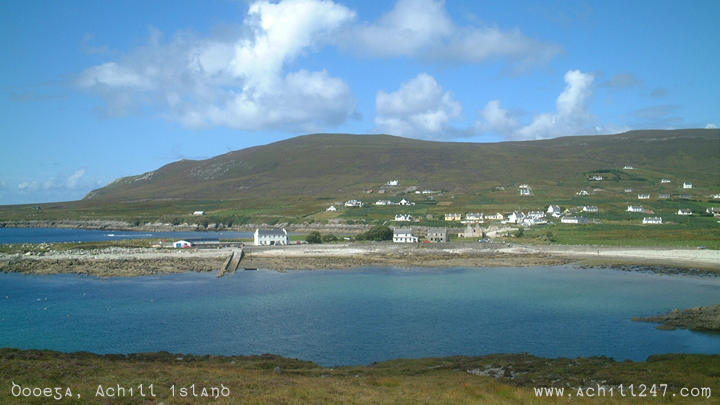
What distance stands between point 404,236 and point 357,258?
12.1 meters

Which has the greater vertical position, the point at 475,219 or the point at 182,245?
the point at 475,219

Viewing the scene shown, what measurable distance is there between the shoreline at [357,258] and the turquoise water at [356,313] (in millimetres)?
3637

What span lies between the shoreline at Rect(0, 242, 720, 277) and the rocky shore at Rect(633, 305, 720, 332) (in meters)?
16.5

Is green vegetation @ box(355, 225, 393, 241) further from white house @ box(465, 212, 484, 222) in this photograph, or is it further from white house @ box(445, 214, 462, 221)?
white house @ box(445, 214, 462, 221)

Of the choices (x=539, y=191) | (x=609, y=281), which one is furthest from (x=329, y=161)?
(x=609, y=281)

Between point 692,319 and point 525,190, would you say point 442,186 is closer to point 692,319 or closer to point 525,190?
point 525,190

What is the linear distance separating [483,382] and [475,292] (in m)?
18.3

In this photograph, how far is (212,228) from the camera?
97750mm

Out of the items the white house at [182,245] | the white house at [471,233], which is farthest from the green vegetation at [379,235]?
the white house at [182,245]

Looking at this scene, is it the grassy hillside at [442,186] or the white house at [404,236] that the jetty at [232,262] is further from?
the grassy hillside at [442,186]

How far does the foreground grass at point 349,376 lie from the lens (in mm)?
13523

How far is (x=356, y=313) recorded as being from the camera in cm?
2827

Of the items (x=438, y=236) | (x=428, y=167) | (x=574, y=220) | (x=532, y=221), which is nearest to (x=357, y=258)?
(x=438, y=236)

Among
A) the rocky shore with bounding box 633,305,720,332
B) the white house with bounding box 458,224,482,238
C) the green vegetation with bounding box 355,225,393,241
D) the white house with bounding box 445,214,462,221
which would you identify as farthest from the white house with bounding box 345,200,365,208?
the rocky shore with bounding box 633,305,720,332
